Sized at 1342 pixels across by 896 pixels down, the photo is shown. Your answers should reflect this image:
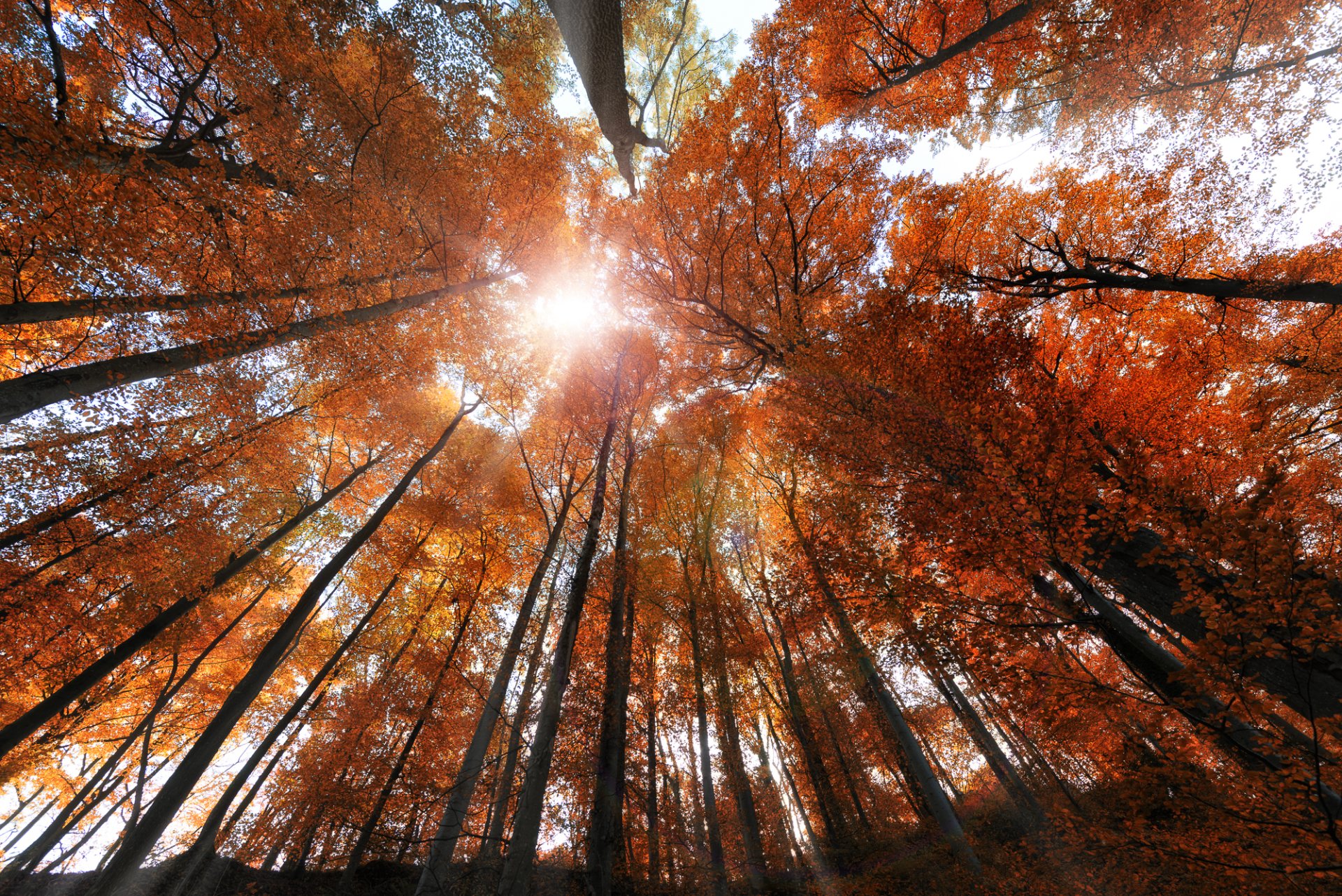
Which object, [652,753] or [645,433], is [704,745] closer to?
[652,753]

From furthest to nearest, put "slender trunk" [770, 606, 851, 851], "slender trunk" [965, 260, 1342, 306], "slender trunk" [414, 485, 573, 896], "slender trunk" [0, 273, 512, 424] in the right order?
"slender trunk" [770, 606, 851, 851], "slender trunk" [965, 260, 1342, 306], "slender trunk" [414, 485, 573, 896], "slender trunk" [0, 273, 512, 424]

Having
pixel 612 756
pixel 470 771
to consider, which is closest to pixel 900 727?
pixel 612 756

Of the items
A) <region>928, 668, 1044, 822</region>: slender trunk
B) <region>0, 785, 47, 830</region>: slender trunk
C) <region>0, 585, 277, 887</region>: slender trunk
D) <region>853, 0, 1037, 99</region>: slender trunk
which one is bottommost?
<region>928, 668, 1044, 822</region>: slender trunk

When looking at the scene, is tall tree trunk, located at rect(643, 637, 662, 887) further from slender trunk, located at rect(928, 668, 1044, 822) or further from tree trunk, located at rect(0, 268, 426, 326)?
tree trunk, located at rect(0, 268, 426, 326)

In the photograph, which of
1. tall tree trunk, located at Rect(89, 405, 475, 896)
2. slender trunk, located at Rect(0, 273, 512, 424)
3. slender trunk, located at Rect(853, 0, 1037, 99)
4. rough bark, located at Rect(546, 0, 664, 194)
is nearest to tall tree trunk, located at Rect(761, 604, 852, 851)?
tall tree trunk, located at Rect(89, 405, 475, 896)

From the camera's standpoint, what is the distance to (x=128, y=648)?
5.36 metres

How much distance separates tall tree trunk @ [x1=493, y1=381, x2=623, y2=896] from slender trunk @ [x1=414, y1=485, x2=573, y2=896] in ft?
0.40

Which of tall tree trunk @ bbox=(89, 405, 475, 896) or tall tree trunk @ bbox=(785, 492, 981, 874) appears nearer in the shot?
tall tree trunk @ bbox=(89, 405, 475, 896)

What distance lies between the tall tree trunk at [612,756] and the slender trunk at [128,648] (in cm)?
581

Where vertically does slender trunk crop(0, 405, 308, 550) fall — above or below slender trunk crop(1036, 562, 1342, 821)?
above

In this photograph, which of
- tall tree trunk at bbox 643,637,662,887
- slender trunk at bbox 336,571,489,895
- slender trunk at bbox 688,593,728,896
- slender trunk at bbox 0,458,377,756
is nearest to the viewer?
slender trunk at bbox 0,458,377,756

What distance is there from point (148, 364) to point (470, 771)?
5886 mm

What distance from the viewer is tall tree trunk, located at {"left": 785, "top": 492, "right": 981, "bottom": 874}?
5.67 meters

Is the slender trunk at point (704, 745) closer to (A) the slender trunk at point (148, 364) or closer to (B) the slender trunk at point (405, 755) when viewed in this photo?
(B) the slender trunk at point (405, 755)
